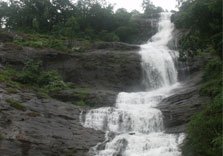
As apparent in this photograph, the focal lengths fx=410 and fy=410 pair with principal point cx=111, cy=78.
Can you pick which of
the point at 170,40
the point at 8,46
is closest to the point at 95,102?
the point at 8,46

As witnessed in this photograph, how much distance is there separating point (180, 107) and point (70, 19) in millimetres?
22128

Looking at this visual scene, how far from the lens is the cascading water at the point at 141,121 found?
1861cm

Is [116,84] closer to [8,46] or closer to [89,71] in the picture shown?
[89,71]

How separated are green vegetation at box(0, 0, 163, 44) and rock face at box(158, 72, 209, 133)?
721 inches

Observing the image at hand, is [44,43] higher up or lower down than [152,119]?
higher up

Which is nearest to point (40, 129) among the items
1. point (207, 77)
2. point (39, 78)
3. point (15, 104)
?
point (15, 104)

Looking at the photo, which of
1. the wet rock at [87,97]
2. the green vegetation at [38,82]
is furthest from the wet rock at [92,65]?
the wet rock at [87,97]

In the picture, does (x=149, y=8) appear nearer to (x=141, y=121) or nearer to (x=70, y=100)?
(x=70, y=100)

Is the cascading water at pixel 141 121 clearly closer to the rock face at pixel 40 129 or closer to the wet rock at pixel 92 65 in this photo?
the rock face at pixel 40 129

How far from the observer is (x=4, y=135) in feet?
58.4

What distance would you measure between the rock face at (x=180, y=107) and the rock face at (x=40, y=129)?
3769mm

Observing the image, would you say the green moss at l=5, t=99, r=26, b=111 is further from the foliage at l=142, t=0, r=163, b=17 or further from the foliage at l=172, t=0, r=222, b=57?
the foliage at l=142, t=0, r=163, b=17

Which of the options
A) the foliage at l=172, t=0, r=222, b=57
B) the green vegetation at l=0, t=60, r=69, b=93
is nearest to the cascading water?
the foliage at l=172, t=0, r=222, b=57

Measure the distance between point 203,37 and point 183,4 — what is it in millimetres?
3830
